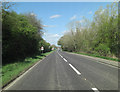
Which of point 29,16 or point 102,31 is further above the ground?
point 29,16

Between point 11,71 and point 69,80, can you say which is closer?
point 69,80

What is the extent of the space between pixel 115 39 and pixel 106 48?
2.68m

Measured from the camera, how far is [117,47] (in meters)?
20.5

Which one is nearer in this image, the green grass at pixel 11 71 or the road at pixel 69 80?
the road at pixel 69 80

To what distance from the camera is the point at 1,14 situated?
11953mm

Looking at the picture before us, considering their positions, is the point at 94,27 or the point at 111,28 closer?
the point at 111,28

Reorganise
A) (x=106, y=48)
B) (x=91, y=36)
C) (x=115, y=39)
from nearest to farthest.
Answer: (x=115, y=39) < (x=106, y=48) < (x=91, y=36)

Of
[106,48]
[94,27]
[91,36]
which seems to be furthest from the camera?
[91,36]

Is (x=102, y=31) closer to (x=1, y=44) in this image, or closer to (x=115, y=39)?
(x=115, y=39)

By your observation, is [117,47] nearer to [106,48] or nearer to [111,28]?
[106,48]

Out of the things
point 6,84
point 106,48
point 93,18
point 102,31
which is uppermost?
point 93,18

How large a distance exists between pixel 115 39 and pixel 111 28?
2.17 m

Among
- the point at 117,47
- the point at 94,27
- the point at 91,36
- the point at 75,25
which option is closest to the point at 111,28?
the point at 117,47

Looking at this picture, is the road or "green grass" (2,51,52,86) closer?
the road
